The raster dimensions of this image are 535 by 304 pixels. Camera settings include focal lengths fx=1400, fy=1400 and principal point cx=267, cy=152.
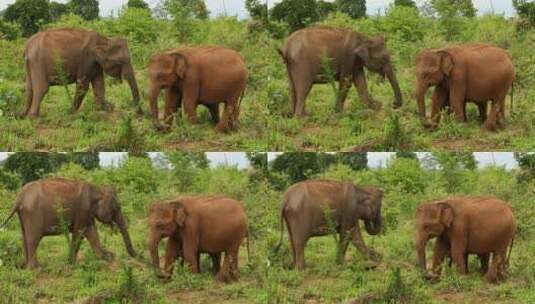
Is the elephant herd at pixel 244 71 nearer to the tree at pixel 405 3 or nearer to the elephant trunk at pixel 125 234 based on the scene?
the elephant trunk at pixel 125 234

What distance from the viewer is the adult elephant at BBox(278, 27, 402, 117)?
1322 centimetres

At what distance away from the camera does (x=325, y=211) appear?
12.8 meters

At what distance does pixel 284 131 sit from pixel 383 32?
3.31 m

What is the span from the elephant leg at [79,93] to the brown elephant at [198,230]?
1447 millimetres

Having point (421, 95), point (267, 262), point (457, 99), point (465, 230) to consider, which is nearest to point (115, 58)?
point (267, 262)

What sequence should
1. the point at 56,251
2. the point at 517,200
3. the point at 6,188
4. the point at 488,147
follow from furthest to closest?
A: 1. the point at 6,188
2. the point at 517,200
3. the point at 56,251
4. the point at 488,147

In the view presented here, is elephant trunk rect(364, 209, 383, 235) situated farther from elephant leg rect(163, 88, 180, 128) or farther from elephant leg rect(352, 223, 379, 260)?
elephant leg rect(163, 88, 180, 128)

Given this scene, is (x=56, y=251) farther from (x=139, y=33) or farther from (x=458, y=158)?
(x=458, y=158)

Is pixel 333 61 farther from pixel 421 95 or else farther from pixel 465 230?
pixel 465 230

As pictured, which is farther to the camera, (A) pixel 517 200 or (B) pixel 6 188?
(B) pixel 6 188

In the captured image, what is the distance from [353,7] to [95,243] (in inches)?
192

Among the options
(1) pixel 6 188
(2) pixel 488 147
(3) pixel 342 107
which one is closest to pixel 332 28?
(3) pixel 342 107

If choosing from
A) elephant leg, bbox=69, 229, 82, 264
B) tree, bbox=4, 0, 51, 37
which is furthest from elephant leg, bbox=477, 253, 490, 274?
tree, bbox=4, 0, 51, 37

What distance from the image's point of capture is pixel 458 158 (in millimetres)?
16078
